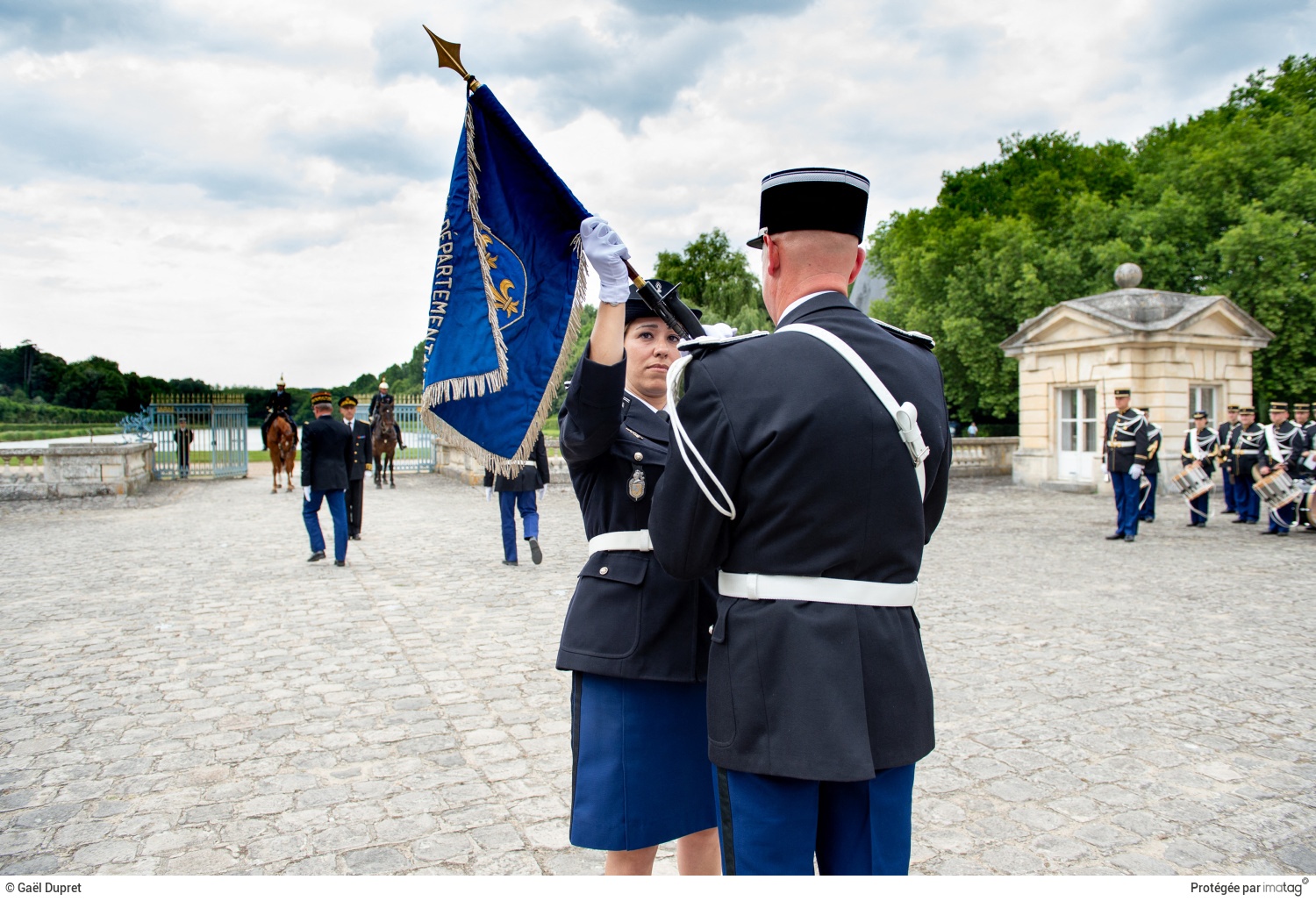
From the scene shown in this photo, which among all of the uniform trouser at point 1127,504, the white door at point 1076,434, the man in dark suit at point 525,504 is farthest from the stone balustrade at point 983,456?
the man in dark suit at point 525,504

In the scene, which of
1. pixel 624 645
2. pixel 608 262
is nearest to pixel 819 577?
pixel 624 645

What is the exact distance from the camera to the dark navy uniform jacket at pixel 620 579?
7.87ft

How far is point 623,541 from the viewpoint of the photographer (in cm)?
254

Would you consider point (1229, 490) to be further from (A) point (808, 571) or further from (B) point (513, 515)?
(A) point (808, 571)

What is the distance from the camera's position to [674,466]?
1.98 m

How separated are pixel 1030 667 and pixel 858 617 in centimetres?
487

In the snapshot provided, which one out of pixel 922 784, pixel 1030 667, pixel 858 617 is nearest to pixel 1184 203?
pixel 1030 667

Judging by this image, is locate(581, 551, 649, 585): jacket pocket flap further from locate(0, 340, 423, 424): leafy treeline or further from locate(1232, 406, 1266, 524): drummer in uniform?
locate(0, 340, 423, 424): leafy treeline

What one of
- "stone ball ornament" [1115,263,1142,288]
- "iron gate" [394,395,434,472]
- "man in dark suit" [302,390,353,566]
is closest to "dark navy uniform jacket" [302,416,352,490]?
"man in dark suit" [302,390,353,566]

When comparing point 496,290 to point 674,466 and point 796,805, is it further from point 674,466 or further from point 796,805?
point 796,805

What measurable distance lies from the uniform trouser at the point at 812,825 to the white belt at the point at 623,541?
714 mm

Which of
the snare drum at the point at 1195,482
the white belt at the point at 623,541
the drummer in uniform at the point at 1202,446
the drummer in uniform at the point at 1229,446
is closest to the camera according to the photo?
the white belt at the point at 623,541

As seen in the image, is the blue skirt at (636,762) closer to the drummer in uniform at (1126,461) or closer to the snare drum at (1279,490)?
the drummer in uniform at (1126,461)

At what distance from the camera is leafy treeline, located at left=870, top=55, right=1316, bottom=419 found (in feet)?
76.3
